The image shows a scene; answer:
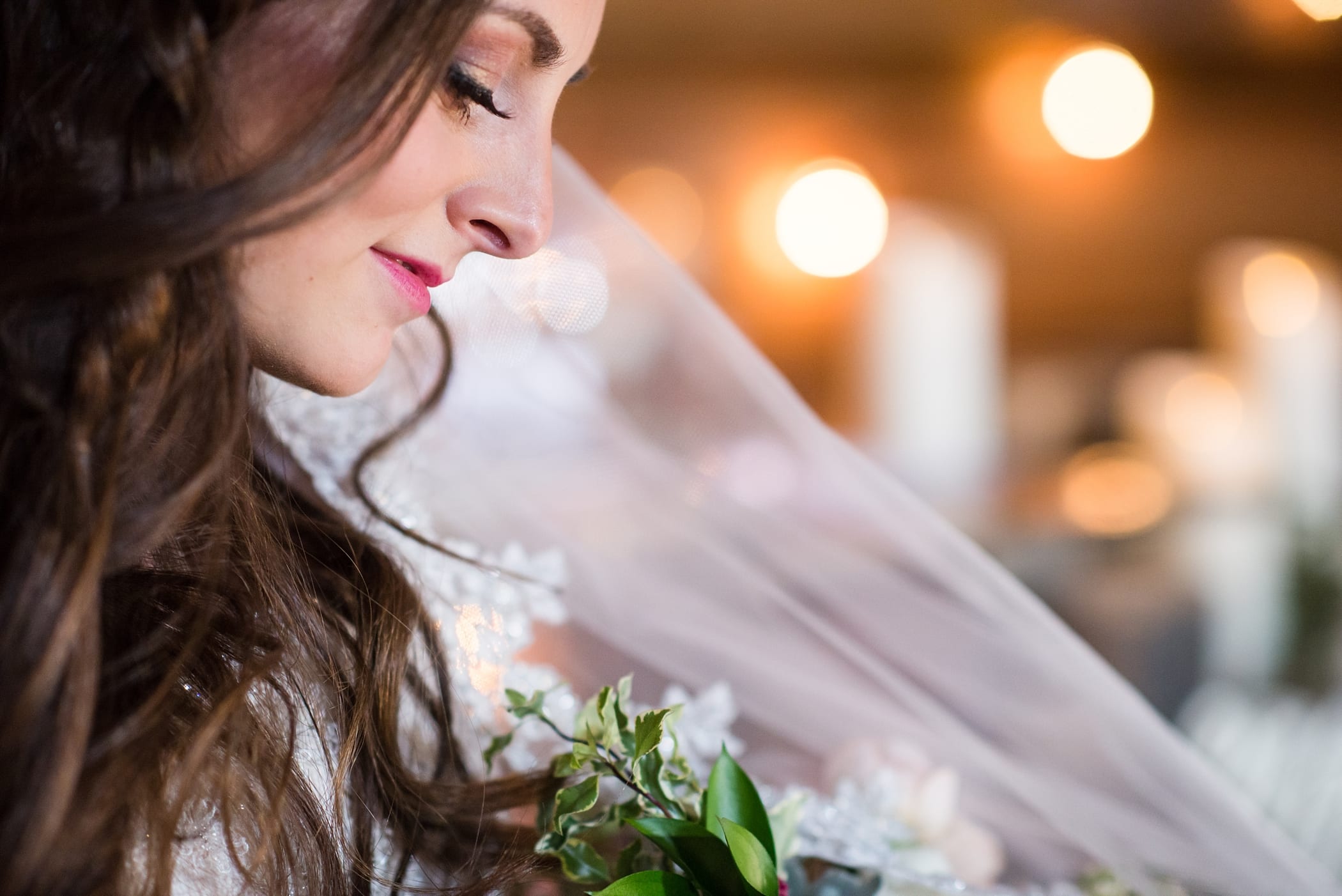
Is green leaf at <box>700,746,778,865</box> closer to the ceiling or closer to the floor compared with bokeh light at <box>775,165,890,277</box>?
closer to the floor

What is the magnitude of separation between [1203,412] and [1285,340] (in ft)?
1.38

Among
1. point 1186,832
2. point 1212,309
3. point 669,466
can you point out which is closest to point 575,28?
point 669,466

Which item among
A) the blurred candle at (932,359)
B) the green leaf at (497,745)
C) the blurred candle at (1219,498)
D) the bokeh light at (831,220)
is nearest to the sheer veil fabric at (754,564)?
the green leaf at (497,745)

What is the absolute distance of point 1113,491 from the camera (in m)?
4.09

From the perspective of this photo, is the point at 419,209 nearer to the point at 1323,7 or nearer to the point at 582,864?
the point at 582,864

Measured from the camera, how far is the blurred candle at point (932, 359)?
479cm

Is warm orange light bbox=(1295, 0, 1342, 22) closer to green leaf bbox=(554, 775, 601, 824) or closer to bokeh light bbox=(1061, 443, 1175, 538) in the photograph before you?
bokeh light bbox=(1061, 443, 1175, 538)

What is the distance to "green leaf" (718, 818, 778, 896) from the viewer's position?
0.49 meters

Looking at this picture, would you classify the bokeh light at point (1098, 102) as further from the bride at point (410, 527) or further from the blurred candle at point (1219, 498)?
the bride at point (410, 527)

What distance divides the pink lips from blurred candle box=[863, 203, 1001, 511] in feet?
14.2

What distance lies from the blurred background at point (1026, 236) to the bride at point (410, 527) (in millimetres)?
2604

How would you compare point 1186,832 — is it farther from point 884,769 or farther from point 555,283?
point 555,283

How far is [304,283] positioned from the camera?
52 centimetres

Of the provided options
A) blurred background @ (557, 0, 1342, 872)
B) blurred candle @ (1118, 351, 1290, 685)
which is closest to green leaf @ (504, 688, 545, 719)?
blurred candle @ (1118, 351, 1290, 685)
